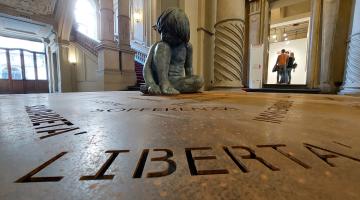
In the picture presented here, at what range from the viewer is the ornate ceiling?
7073 millimetres

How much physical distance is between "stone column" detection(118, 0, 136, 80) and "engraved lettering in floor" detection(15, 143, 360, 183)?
6.33m

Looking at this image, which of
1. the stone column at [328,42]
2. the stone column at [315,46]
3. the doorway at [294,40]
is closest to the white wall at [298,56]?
the doorway at [294,40]

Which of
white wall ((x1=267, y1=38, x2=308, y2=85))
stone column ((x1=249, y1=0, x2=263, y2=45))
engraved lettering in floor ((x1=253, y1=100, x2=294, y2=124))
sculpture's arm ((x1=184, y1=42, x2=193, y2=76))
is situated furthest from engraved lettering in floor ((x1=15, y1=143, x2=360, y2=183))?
white wall ((x1=267, y1=38, x2=308, y2=85))

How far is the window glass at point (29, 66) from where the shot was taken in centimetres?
1082

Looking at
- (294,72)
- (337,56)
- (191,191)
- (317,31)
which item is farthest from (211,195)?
(294,72)

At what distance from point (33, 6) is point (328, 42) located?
1067 cm

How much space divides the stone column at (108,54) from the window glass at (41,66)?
25.0ft

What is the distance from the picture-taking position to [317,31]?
635 centimetres

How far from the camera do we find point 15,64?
10.6m

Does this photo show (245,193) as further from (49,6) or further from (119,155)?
(49,6)

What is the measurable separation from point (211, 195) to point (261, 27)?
8634mm

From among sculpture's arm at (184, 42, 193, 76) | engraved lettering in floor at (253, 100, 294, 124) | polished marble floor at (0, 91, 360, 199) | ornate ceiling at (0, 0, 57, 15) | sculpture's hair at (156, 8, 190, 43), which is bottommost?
polished marble floor at (0, 91, 360, 199)

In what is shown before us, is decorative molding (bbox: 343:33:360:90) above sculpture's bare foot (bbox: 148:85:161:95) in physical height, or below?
above

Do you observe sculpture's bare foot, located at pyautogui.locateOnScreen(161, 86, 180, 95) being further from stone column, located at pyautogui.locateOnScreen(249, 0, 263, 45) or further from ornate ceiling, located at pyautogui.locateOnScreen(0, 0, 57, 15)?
ornate ceiling, located at pyautogui.locateOnScreen(0, 0, 57, 15)
